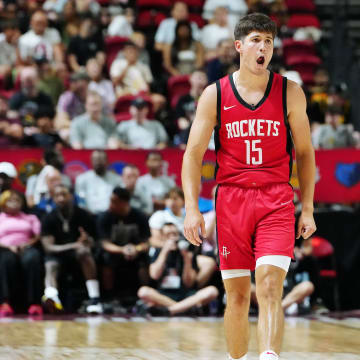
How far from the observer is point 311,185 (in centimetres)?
461

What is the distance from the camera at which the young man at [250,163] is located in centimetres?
448

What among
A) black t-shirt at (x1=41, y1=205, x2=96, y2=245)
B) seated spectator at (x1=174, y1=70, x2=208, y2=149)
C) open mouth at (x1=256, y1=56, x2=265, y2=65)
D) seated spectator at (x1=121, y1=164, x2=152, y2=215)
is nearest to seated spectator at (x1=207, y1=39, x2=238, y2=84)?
seated spectator at (x1=174, y1=70, x2=208, y2=149)

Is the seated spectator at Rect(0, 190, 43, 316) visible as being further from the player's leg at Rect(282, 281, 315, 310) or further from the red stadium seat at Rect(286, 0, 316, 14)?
the red stadium seat at Rect(286, 0, 316, 14)

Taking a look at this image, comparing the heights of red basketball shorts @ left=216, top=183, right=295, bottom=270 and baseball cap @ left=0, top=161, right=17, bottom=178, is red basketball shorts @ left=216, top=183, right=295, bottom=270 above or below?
below

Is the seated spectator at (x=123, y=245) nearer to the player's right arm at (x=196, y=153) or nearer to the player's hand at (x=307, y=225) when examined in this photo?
the player's right arm at (x=196, y=153)

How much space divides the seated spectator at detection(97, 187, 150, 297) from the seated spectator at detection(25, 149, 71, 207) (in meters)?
0.72

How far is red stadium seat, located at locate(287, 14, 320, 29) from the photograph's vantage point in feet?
51.8

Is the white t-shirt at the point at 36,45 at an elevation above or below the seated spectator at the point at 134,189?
above

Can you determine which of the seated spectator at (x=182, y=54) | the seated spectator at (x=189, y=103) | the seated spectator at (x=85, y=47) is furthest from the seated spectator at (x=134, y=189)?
the seated spectator at (x=182, y=54)

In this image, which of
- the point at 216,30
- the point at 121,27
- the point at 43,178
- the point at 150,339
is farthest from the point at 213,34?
the point at 150,339

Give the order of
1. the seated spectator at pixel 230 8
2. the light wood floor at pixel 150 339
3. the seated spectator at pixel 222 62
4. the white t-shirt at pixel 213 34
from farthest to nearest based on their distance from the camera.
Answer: the seated spectator at pixel 230 8 → the white t-shirt at pixel 213 34 → the seated spectator at pixel 222 62 → the light wood floor at pixel 150 339

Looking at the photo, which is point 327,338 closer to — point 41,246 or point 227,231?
point 227,231

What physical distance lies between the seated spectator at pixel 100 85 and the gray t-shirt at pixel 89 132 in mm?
1340

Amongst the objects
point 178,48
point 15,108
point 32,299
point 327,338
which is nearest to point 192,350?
point 327,338
